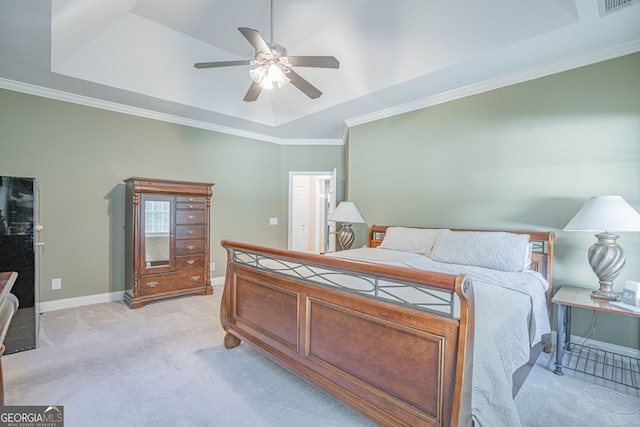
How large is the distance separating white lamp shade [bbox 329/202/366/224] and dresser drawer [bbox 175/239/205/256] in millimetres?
1944

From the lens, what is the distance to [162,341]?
2793mm

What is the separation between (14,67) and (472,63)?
4653 mm

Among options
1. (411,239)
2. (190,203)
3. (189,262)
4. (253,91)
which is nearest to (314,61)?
(253,91)

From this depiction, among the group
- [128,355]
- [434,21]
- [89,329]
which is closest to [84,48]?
[89,329]

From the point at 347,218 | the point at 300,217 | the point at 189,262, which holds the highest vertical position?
the point at 347,218

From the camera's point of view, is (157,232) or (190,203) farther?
(190,203)

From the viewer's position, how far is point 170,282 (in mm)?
4012

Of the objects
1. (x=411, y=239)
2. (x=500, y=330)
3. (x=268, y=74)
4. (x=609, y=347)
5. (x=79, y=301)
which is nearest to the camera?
(x=500, y=330)

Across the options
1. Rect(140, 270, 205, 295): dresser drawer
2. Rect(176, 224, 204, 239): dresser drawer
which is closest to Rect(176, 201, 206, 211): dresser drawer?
Rect(176, 224, 204, 239): dresser drawer

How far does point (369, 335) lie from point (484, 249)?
179 centimetres

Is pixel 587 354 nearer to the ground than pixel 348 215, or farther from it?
nearer to the ground

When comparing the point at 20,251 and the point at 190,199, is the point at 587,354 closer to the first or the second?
the point at 190,199

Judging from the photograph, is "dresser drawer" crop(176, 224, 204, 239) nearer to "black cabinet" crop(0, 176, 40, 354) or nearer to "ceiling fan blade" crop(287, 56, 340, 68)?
"black cabinet" crop(0, 176, 40, 354)

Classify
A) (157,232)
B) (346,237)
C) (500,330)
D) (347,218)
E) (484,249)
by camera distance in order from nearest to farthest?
(500,330) < (484,249) < (157,232) < (347,218) < (346,237)
